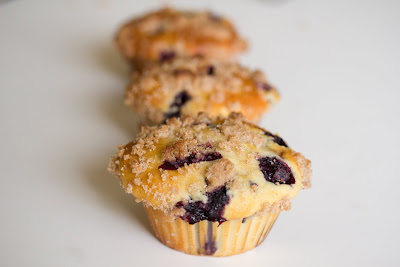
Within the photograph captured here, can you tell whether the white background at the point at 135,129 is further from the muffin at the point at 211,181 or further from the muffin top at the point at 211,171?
the muffin top at the point at 211,171

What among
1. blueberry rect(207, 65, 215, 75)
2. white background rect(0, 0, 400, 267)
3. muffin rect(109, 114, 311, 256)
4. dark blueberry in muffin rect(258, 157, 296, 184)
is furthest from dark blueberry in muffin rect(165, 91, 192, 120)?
dark blueberry in muffin rect(258, 157, 296, 184)

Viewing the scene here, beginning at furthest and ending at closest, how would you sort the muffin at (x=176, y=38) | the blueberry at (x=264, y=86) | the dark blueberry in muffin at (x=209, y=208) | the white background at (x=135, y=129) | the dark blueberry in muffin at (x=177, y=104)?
the muffin at (x=176, y=38), the blueberry at (x=264, y=86), the dark blueberry in muffin at (x=177, y=104), the white background at (x=135, y=129), the dark blueberry in muffin at (x=209, y=208)

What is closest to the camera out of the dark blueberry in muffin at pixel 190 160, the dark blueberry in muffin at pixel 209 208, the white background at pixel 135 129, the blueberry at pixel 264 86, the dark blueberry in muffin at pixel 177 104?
the dark blueberry in muffin at pixel 209 208

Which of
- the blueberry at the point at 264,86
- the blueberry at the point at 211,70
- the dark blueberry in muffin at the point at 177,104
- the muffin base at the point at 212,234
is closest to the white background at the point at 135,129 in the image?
the muffin base at the point at 212,234

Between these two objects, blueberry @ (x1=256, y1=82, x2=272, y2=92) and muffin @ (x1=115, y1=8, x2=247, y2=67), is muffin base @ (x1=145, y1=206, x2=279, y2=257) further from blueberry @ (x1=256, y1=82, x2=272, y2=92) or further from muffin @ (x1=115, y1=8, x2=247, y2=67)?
muffin @ (x1=115, y1=8, x2=247, y2=67)

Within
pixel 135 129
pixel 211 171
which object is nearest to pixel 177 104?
pixel 135 129

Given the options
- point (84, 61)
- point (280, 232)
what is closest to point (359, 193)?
point (280, 232)
